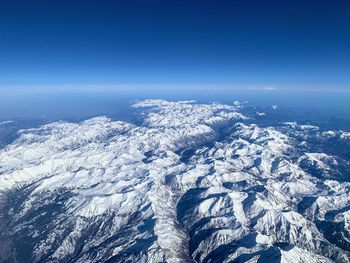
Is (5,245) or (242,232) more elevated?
(242,232)

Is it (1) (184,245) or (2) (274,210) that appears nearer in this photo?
(1) (184,245)

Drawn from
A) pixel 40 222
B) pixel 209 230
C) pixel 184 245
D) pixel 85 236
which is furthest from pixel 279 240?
pixel 40 222

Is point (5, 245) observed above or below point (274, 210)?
below

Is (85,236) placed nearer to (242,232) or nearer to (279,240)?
(242,232)

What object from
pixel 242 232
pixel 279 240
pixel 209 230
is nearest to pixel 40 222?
pixel 209 230

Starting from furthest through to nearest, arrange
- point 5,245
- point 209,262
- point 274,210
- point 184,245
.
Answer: point 274,210 < point 5,245 < point 184,245 < point 209,262

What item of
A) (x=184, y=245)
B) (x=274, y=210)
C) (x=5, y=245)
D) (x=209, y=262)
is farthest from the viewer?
(x=274, y=210)

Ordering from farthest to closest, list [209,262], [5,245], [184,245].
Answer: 1. [5,245]
2. [184,245]
3. [209,262]

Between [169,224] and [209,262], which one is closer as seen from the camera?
[209,262]

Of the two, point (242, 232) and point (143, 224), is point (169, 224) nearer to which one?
point (143, 224)
